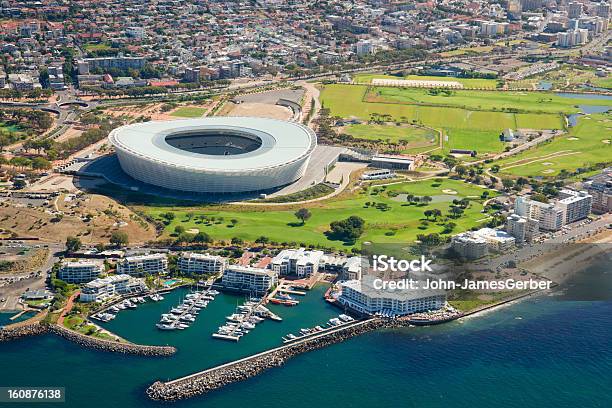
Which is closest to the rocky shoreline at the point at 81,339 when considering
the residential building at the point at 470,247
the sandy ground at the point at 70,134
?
the residential building at the point at 470,247

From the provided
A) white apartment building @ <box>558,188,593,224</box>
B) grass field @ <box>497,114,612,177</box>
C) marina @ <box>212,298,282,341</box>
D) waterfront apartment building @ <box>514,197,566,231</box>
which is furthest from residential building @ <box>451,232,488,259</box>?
grass field @ <box>497,114,612,177</box>

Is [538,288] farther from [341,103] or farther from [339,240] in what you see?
[341,103]

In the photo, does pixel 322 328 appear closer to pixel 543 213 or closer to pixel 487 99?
pixel 543 213

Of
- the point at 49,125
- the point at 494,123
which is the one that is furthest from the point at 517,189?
the point at 49,125

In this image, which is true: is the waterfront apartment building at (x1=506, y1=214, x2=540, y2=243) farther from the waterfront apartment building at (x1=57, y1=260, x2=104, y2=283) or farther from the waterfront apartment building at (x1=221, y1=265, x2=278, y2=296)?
the waterfront apartment building at (x1=57, y1=260, x2=104, y2=283)

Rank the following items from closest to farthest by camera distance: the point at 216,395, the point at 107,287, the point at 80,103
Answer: the point at 216,395, the point at 107,287, the point at 80,103
